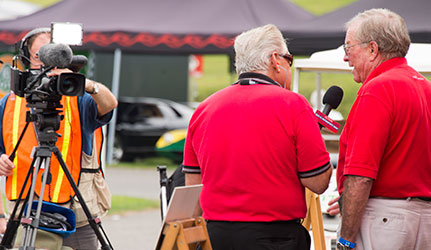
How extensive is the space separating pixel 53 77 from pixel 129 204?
24.7ft

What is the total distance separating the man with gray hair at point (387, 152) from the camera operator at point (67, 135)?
1.53 meters

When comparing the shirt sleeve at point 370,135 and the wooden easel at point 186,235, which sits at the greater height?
the shirt sleeve at point 370,135

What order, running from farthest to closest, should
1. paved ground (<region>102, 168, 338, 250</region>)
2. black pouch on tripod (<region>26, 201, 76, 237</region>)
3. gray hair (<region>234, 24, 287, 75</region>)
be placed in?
1. paved ground (<region>102, 168, 338, 250</region>)
2. black pouch on tripod (<region>26, 201, 76, 237</region>)
3. gray hair (<region>234, 24, 287, 75</region>)

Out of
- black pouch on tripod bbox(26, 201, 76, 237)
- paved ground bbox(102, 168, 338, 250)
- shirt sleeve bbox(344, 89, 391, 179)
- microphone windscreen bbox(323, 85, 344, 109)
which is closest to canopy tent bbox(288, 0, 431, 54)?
paved ground bbox(102, 168, 338, 250)

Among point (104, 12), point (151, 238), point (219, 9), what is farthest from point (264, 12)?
point (151, 238)

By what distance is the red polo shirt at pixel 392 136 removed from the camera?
3.19m

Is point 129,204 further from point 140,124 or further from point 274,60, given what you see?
point 274,60

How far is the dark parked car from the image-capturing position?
56.0ft

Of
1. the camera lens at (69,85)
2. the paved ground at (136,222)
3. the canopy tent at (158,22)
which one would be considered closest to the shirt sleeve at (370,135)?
the camera lens at (69,85)

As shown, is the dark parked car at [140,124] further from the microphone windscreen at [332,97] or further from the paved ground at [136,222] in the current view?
the microphone windscreen at [332,97]

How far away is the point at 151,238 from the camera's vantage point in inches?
338

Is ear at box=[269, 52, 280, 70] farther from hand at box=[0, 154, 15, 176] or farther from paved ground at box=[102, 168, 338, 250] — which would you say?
paved ground at box=[102, 168, 338, 250]

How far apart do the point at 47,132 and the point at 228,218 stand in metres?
1.05

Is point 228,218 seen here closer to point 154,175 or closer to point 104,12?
point 154,175
